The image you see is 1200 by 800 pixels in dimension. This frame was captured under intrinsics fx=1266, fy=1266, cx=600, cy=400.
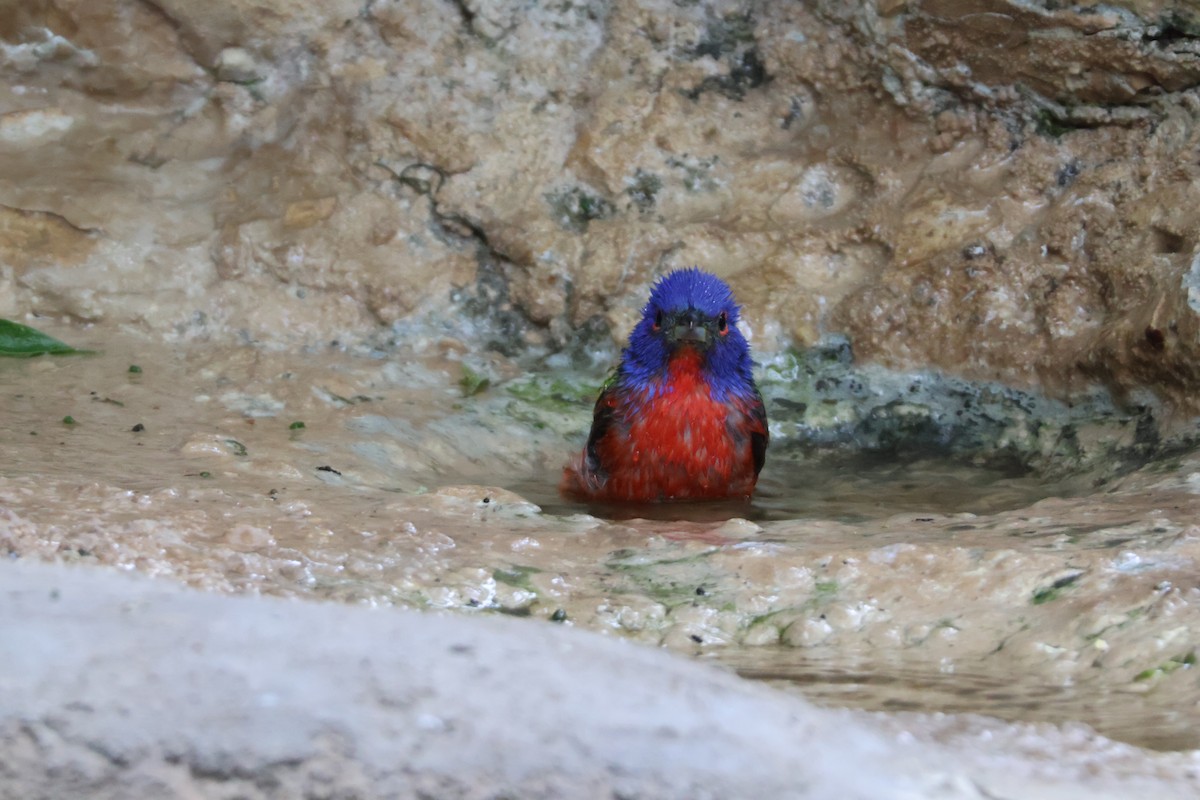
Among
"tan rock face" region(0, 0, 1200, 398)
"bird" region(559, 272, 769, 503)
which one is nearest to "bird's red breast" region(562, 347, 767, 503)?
"bird" region(559, 272, 769, 503)

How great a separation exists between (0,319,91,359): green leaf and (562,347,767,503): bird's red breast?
7.51 feet

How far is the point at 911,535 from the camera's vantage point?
12.0 feet

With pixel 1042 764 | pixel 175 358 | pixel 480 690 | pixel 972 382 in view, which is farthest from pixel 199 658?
pixel 972 382

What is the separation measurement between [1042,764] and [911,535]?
1.83 meters

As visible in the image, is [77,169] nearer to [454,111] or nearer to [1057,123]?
[454,111]

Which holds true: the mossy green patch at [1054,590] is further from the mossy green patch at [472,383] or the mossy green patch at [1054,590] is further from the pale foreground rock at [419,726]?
the mossy green patch at [472,383]

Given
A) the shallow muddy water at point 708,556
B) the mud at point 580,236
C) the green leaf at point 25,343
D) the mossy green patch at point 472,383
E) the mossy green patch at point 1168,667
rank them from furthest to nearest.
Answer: the mossy green patch at point 472,383 < the green leaf at point 25,343 < the mud at point 580,236 < the shallow muddy water at point 708,556 < the mossy green patch at point 1168,667

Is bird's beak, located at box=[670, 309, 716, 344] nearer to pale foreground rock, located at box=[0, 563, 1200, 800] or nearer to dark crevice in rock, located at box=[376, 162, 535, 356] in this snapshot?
dark crevice in rock, located at box=[376, 162, 535, 356]

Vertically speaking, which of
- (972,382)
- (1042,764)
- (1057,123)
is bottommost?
(972,382)

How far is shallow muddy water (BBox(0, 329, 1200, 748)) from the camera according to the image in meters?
2.66

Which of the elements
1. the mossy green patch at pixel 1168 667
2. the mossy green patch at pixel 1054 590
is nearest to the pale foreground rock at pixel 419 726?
the mossy green patch at pixel 1168 667

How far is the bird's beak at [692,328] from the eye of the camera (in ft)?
17.3

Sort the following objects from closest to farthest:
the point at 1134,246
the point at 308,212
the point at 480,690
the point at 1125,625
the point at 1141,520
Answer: the point at 480,690 < the point at 1125,625 < the point at 1141,520 < the point at 1134,246 < the point at 308,212

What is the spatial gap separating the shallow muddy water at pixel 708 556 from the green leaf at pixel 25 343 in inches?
17.9
